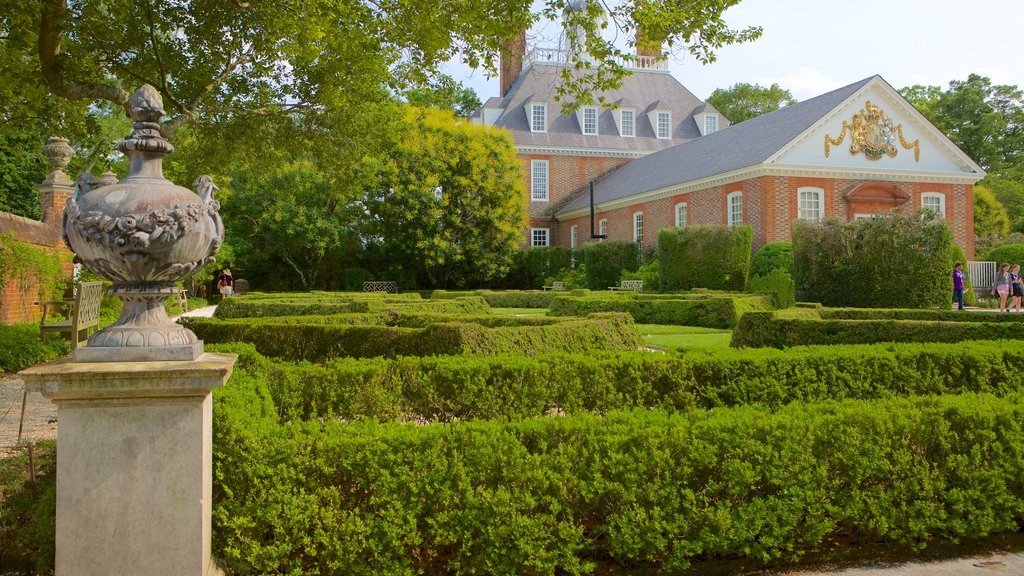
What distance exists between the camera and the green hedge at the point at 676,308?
16484mm

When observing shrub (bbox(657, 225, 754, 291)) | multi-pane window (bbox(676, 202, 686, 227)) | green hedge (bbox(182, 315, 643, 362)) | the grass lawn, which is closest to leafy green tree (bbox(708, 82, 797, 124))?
multi-pane window (bbox(676, 202, 686, 227))

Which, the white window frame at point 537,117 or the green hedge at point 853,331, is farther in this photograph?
the white window frame at point 537,117

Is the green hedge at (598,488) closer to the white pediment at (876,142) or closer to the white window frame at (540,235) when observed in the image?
the white pediment at (876,142)

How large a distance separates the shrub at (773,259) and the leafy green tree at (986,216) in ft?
70.4

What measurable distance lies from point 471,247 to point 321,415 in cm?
2676

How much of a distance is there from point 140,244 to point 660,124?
41.9 meters

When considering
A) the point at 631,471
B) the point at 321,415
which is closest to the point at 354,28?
the point at 321,415

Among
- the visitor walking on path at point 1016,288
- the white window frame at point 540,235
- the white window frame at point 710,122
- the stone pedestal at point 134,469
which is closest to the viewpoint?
the stone pedestal at point 134,469

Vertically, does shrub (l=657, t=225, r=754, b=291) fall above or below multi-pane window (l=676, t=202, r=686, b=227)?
below

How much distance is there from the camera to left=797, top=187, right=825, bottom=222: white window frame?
2631cm

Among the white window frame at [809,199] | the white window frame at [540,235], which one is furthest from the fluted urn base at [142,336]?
the white window frame at [540,235]

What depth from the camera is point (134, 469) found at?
282cm

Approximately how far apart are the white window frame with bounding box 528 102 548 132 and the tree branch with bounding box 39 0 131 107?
31808 millimetres

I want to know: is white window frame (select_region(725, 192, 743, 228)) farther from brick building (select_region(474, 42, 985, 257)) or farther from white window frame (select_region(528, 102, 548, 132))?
white window frame (select_region(528, 102, 548, 132))
